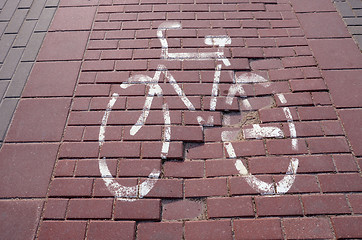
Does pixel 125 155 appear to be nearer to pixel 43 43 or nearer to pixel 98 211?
pixel 98 211

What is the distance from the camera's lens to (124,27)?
9.70 ft

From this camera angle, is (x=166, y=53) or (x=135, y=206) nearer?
(x=135, y=206)

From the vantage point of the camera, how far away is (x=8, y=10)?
323 centimetres

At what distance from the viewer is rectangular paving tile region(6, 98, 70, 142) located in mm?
2223

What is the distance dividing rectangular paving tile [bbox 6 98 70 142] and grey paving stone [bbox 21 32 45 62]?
21.2 inches

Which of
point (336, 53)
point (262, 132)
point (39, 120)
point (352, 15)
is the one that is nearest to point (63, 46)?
point (39, 120)

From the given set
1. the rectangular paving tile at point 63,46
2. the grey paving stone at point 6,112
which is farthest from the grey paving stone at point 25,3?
the grey paving stone at point 6,112

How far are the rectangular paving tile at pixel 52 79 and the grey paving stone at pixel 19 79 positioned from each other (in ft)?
0.16

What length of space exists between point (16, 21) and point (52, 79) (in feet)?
3.54

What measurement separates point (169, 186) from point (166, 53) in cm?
130

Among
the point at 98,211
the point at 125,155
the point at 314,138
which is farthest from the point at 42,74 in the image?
the point at 314,138

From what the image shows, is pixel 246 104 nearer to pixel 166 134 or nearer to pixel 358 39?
pixel 166 134

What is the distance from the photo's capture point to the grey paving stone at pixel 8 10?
124 inches

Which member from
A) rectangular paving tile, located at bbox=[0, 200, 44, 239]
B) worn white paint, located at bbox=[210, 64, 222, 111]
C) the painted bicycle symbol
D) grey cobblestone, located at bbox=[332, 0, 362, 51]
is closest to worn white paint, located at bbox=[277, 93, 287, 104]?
the painted bicycle symbol
